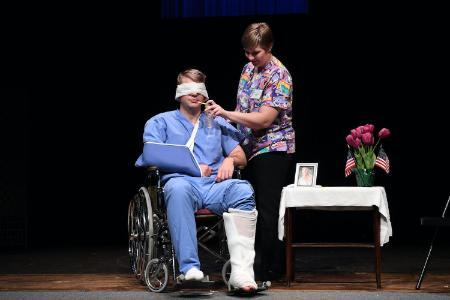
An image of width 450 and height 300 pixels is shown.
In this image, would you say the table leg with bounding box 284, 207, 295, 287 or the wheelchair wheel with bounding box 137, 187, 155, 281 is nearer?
the wheelchair wheel with bounding box 137, 187, 155, 281

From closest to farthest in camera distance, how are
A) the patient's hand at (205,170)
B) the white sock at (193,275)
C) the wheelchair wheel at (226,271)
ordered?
the white sock at (193,275) → the wheelchair wheel at (226,271) → the patient's hand at (205,170)

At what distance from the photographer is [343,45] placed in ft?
20.7

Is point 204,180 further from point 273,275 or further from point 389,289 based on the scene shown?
point 389,289

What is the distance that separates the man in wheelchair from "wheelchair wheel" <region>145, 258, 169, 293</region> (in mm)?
147

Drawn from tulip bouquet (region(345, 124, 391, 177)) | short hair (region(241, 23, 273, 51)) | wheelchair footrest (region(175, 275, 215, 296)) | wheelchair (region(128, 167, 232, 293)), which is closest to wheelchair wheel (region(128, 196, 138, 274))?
wheelchair (region(128, 167, 232, 293))

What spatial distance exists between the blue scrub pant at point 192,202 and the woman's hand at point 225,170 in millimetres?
34

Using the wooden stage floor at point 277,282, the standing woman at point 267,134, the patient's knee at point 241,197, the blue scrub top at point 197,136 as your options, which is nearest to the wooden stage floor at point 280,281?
the wooden stage floor at point 277,282

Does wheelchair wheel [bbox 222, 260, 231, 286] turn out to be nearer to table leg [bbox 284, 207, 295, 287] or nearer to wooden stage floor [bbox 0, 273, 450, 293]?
wooden stage floor [bbox 0, 273, 450, 293]

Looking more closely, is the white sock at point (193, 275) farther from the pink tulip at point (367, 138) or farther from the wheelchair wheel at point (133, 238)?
the pink tulip at point (367, 138)

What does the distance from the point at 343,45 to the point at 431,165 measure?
1.26 m

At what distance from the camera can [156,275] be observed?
11.9 feet

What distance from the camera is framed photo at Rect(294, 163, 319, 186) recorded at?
392cm

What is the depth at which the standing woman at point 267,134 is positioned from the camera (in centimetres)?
384

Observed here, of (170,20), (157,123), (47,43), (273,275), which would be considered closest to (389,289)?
(273,275)
